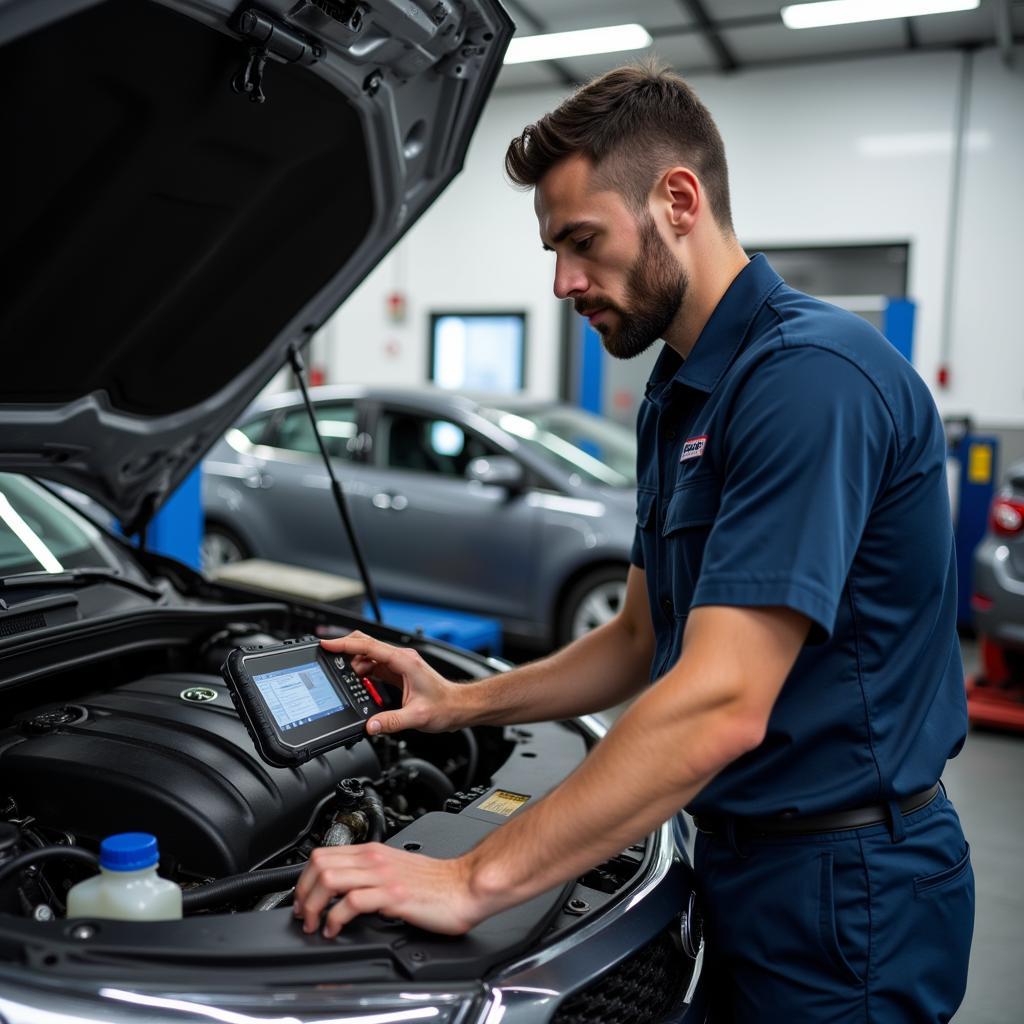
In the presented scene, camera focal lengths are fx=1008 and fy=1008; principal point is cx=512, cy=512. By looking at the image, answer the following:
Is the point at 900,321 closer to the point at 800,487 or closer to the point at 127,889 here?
the point at 800,487

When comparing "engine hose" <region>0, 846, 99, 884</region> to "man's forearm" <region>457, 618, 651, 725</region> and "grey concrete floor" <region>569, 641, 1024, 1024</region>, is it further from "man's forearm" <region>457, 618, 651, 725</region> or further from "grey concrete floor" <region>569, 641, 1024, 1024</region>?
"grey concrete floor" <region>569, 641, 1024, 1024</region>

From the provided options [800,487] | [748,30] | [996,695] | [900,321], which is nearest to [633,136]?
[800,487]

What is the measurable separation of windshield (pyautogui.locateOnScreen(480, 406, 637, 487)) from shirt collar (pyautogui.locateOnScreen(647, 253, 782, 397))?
3380mm

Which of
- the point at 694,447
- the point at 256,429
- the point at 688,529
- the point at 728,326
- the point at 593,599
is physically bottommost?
the point at 593,599

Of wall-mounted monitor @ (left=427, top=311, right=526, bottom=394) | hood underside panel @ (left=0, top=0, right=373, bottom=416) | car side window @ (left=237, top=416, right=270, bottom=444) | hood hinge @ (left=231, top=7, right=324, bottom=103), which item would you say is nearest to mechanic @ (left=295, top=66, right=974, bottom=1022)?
hood hinge @ (left=231, top=7, right=324, bottom=103)

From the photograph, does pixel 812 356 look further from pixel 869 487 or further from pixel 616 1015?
pixel 616 1015

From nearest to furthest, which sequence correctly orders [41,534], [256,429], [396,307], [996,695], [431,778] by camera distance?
[431,778] < [41,534] < [996,695] < [256,429] < [396,307]

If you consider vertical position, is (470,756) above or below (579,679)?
below

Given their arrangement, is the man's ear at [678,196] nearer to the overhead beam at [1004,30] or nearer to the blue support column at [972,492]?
the blue support column at [972,492]

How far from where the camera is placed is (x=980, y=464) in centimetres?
605

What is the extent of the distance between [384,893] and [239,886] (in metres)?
0.27

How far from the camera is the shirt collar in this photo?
1294 millimetres

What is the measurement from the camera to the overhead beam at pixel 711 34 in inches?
260

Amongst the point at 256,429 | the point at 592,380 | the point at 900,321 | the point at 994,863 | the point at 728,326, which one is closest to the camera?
the point at 728,326
